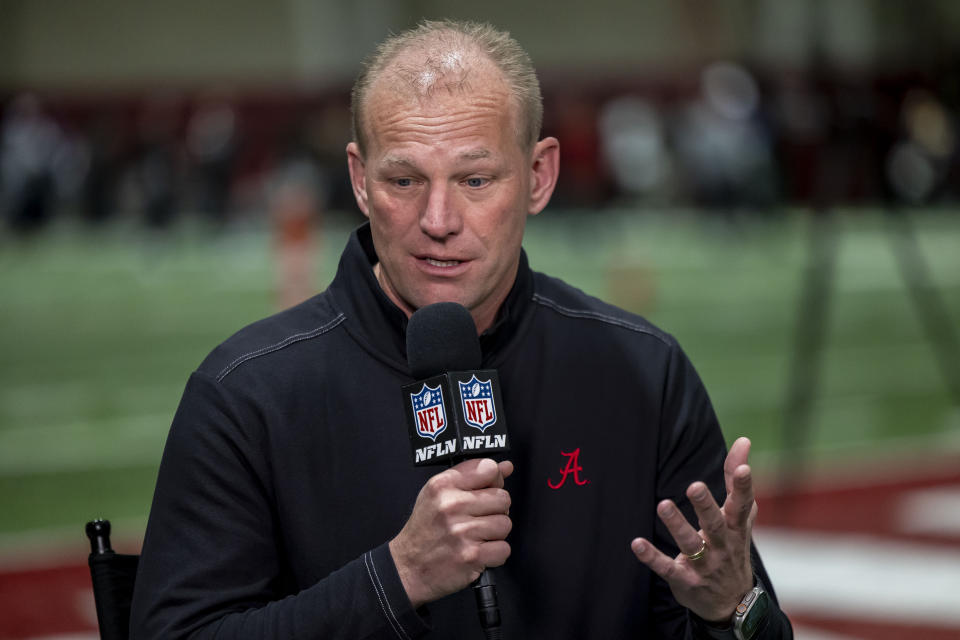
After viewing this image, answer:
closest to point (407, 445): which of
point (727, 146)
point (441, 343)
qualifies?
point (441, 343)

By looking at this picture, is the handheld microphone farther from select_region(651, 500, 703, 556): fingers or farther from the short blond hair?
the short blond hair

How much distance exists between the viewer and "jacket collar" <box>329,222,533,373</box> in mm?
2834

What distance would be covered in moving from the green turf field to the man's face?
208 inches

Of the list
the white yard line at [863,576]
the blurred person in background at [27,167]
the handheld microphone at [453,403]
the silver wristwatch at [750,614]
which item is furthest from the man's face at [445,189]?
the blurred person in background at [27,167]

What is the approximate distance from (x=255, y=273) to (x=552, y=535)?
73.0 feet

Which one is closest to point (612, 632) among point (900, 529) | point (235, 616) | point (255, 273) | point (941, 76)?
point (235, 616)

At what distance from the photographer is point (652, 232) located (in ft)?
102

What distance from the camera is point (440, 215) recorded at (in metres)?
2.64

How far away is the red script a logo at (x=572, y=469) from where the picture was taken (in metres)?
2.85

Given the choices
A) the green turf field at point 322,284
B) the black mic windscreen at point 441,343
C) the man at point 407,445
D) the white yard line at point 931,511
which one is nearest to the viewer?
the black mic windscreen at point 441,343

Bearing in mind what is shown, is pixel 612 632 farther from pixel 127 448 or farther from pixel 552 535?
pixel 127 448

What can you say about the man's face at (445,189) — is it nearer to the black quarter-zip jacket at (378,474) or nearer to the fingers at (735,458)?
the black quarter-zip jacket at (378,474)

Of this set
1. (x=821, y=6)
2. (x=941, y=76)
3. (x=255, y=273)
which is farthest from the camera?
(x=255, y=273)

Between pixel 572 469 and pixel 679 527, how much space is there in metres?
0.40
